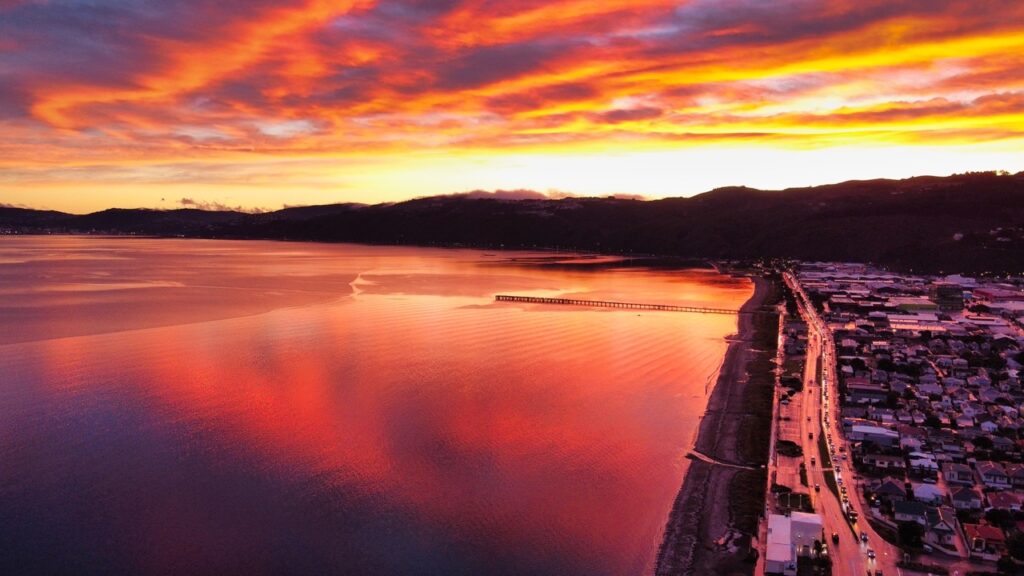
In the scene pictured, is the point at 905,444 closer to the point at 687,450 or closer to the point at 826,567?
the point at 687,450

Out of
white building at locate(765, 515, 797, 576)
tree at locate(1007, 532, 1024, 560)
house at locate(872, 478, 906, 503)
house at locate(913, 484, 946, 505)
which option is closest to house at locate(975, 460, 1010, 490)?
house at locate(913, 484, 946, 505)

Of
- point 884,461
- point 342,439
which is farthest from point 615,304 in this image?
point 884,461

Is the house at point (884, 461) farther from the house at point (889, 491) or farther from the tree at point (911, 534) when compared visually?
the tree at point (911, 534)

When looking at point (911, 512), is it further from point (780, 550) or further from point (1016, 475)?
point (1016, 475)

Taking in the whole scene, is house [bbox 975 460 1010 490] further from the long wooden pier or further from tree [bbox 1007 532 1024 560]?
the long wooden pier

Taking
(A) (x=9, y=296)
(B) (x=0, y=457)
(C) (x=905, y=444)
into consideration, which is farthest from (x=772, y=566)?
(A) (x=9, y=296)

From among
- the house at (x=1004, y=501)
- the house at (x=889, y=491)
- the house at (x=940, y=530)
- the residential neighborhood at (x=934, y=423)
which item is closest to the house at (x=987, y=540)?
the residential neighborhood at (x=934, y=423)
